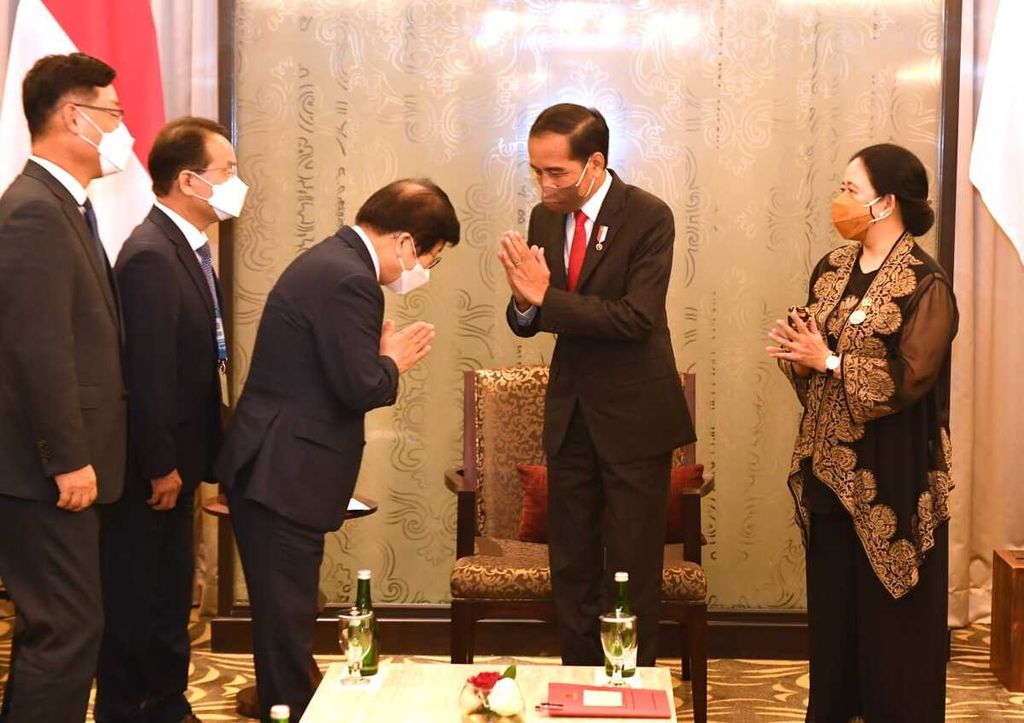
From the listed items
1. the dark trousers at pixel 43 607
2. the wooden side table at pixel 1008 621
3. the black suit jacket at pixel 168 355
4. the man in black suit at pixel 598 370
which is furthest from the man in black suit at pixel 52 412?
the wooden side table at pixel 1008 621

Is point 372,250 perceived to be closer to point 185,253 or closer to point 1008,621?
point 185,253

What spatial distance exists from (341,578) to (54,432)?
2087 mm

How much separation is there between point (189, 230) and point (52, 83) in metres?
0.65

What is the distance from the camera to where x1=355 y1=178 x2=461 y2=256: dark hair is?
321 cm

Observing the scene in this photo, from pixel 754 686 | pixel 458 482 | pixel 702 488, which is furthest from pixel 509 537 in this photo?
pixel 754 686

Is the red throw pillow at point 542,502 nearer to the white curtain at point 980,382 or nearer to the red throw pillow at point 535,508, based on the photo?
the red throw pillow at point 535,508

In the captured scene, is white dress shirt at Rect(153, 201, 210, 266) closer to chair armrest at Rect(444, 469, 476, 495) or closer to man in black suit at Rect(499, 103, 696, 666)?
man in black suit at Rect(499, 103, 696, 666)

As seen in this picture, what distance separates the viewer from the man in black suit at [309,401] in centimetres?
311

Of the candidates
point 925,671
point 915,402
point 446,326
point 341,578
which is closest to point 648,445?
point 915,402

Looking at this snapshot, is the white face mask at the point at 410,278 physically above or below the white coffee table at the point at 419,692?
above

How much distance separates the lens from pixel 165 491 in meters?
3.58

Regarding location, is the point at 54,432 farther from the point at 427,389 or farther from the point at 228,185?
the point at 427,389

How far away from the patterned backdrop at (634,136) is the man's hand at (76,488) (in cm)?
182

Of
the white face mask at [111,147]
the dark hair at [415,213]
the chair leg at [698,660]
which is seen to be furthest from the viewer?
the chair leg at [698,660]
